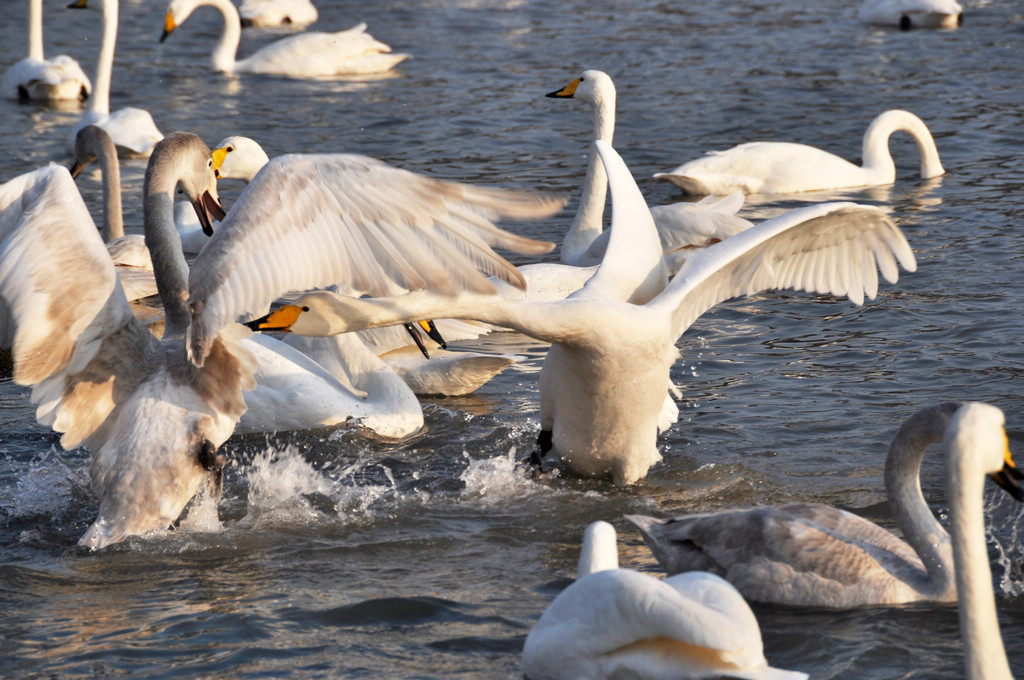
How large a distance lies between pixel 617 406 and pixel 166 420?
179cm

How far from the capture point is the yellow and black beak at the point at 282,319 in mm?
4762

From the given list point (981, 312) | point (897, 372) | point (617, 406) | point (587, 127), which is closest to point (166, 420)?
point (617, 406)

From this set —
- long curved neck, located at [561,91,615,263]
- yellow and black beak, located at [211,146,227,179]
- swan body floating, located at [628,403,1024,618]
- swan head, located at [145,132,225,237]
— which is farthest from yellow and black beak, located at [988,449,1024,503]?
yellow and black beak, located at [211,146,227,179]

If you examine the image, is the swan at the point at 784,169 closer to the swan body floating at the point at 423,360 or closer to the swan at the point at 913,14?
the swan body floating at the point at 423,360

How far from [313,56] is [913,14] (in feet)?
25.7

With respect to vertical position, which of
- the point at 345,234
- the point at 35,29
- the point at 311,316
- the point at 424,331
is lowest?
the point at 424,331

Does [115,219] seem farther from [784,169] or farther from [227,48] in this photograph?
[227,48]

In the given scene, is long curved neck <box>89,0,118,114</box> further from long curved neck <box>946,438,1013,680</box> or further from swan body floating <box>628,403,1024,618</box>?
long curved neck <box>946,438,1013,680</box>

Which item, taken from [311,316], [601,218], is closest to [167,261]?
[311,316]

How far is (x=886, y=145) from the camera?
1164 cm

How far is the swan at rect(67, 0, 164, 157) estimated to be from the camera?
41.5 ft

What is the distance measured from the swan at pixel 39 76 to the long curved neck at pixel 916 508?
41.8 feet

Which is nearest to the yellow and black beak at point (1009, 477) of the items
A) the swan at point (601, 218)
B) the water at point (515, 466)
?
the water at point (515, 466)

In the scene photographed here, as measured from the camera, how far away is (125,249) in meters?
9.02
